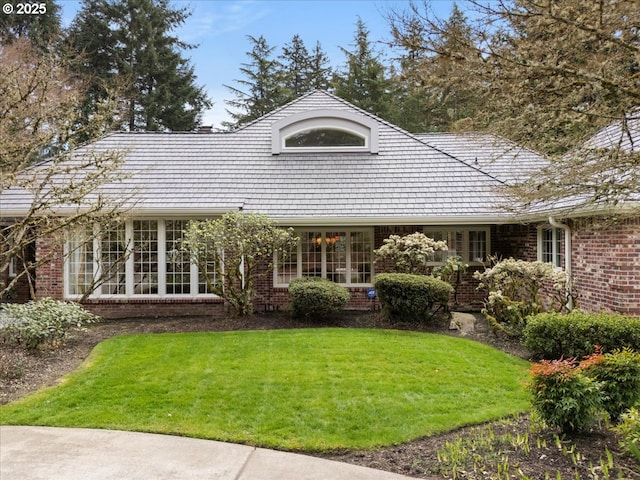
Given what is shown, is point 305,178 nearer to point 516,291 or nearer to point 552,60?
point 516,291

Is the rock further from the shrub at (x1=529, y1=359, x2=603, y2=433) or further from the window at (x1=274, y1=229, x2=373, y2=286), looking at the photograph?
the shrub at (x1=529, y1=359, x2=603, y2=433)

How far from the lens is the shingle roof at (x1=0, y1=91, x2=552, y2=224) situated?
36.6ft

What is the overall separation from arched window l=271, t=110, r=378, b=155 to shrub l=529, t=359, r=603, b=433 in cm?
1032

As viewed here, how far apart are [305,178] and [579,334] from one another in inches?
320

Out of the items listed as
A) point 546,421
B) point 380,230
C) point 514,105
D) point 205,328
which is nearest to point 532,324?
point 546,421

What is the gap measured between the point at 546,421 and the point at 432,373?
2.27m

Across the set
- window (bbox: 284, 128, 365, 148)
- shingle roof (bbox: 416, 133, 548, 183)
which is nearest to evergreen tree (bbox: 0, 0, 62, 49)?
window (bbox: 284, 128, 365, 148)

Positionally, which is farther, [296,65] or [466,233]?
[296,65]

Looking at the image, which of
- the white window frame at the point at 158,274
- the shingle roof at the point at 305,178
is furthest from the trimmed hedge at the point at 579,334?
the white window frame at the point at 158,274

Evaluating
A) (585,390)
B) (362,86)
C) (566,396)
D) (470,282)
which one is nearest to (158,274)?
(470,282)

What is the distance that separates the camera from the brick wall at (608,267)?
24.7 ft

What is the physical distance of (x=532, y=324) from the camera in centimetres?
677

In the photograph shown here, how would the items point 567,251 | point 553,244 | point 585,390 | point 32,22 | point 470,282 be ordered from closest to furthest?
1. point 585,390
2. point 567,251
3. point 553,244
4. point 470,282
5. point 32,22

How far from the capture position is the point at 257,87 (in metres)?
31.3
